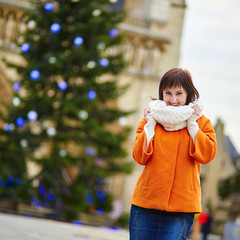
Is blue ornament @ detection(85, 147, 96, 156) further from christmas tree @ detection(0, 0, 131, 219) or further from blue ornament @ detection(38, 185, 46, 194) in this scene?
blue ornament @ detection(38, 185, 46, 194)

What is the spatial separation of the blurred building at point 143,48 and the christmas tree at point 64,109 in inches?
231

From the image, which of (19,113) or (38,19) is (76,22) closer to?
(38,19)

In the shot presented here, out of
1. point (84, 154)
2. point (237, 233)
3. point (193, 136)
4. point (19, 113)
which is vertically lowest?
point (237, 233)

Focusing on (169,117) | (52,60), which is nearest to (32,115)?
(52,60)

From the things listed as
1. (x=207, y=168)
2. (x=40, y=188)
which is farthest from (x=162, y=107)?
(x=207, y=168)

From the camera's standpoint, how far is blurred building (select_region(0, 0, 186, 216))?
62.2 ft

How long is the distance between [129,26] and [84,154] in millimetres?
8144

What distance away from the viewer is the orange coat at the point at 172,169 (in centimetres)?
268

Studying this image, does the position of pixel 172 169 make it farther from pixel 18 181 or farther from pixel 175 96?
pixel 18 181

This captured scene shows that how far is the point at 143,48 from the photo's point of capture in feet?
64.8

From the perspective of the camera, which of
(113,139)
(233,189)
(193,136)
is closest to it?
(193,136)

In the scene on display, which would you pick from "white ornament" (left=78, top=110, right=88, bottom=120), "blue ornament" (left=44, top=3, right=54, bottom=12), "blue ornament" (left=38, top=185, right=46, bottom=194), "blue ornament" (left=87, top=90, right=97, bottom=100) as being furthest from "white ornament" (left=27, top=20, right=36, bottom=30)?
"blue ornament" (left=38, top=185, right=46, bottom=194)

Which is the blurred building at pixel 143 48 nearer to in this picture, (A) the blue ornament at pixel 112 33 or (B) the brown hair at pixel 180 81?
(A) the blue ornament at pixel 112 33

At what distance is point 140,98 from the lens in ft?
63.6
